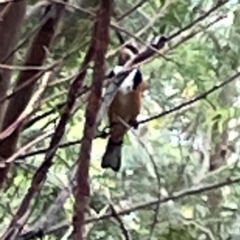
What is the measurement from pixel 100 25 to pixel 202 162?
2.03 meters

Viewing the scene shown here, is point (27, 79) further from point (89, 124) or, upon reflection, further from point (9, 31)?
point (89, 124)

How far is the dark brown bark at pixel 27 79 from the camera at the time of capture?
121 centimetres

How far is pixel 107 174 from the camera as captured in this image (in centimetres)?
250

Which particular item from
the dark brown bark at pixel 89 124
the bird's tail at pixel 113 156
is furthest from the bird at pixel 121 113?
the dark brown bark at pixel 89 124

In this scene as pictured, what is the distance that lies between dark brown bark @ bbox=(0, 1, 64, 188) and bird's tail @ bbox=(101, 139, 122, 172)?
0.85 meters

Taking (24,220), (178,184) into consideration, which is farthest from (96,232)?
(24,220)

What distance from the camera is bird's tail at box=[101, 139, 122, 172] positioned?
2105 millimetres

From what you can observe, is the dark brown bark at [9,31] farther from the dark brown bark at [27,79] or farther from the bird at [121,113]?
the bird at [121,113]

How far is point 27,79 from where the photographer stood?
1.23 metres

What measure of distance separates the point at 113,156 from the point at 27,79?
908 mm

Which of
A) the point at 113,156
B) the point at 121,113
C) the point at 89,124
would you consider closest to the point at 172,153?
the point at 121,113

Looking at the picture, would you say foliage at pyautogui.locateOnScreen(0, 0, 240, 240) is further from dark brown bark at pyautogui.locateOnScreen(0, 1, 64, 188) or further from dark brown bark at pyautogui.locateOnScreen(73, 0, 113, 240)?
dark brown bark at pyautogui.locateOnScreen(73, 0, 113, 240)

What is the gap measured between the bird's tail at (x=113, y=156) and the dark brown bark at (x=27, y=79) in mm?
849

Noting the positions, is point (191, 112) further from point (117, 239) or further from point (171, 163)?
point (117, 239)
